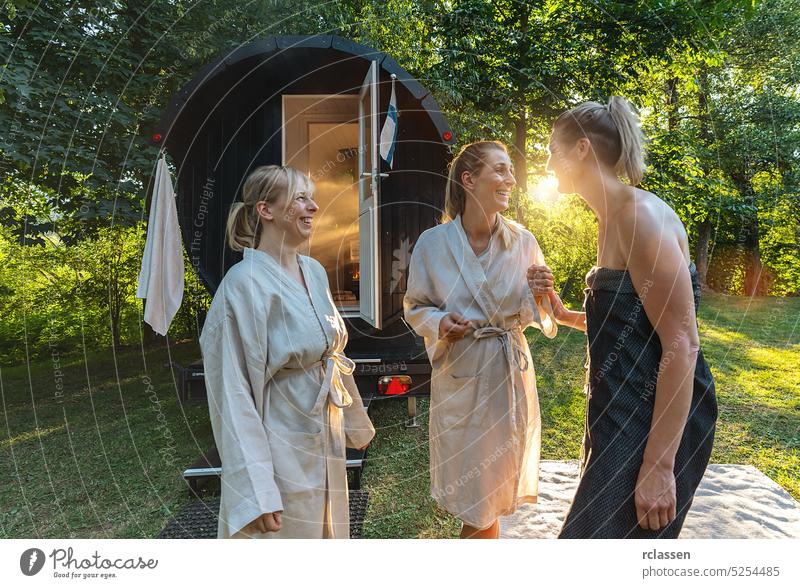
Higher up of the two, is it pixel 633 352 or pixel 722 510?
pixel 633 352

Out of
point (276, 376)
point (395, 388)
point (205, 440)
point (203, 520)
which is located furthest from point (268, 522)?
point (205, 440)

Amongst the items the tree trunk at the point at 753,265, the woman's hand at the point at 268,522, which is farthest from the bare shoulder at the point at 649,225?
the tree trunk at the point at 753,265

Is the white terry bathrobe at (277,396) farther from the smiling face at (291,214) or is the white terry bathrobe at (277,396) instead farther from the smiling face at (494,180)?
the smiling face at (494,180)

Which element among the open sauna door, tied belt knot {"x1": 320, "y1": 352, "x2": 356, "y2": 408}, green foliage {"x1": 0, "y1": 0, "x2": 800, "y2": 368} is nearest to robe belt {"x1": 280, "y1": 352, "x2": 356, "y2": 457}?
tied belt knot {"x1": 320, "y1": 352, "x2": 356, "y2": 408}

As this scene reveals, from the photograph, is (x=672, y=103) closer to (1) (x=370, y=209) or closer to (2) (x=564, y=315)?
(2) (x=564, y=315)

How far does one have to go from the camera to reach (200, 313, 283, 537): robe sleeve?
4.13ft

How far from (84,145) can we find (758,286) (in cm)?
396

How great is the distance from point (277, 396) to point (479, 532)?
3.00 ft

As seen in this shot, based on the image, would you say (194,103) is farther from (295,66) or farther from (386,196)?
(386,196)

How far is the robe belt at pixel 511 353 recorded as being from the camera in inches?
67.2

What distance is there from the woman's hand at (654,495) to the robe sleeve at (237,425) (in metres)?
0.86

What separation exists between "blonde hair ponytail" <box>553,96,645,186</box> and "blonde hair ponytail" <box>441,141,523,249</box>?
484 mm

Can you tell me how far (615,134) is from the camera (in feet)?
3.92
